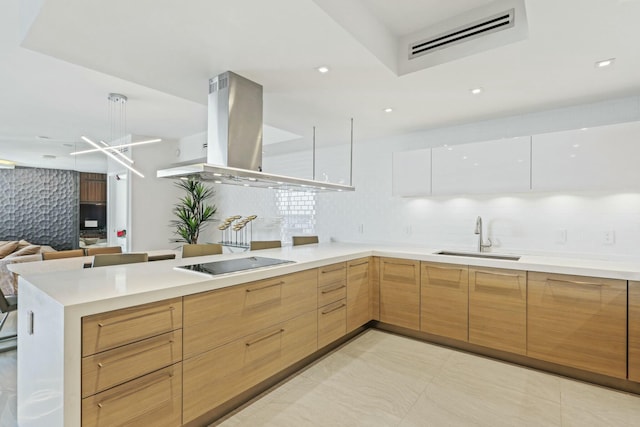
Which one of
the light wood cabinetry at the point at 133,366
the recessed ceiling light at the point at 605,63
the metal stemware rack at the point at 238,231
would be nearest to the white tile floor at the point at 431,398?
the light wood cabinetry at the point at 133,366

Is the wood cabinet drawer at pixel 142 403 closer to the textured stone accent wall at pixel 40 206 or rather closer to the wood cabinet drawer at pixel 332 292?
the wood cabinet drawer at pixel 332 292

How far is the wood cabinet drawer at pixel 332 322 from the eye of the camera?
8.52ft

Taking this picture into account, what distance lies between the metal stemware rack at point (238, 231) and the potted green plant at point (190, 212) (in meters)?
0.50

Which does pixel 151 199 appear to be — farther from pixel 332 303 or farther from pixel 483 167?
pixel 483 167

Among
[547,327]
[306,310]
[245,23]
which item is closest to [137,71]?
[245,23]

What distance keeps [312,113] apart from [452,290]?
2.17 m

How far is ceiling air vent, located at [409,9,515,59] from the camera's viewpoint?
1.83m

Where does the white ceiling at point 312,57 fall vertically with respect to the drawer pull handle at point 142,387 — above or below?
above

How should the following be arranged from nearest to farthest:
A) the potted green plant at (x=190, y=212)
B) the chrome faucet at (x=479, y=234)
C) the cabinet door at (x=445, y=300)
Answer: the cabinet door at (x=445, y=300) → the chrome faucet at (x=479, y=234) → the potted green plant at (x=190, y=212)

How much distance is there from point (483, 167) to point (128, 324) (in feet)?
10.3

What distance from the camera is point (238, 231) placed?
571cm

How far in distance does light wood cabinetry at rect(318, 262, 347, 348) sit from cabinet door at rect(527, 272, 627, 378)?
1518 millimetres

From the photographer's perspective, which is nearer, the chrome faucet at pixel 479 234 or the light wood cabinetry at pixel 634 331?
the light wood cabinetry at pixel 634 331

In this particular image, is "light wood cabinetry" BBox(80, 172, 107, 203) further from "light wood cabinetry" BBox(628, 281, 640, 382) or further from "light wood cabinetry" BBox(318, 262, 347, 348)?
"light wood cabinetry" BBox(628, 281, 640, 382)
